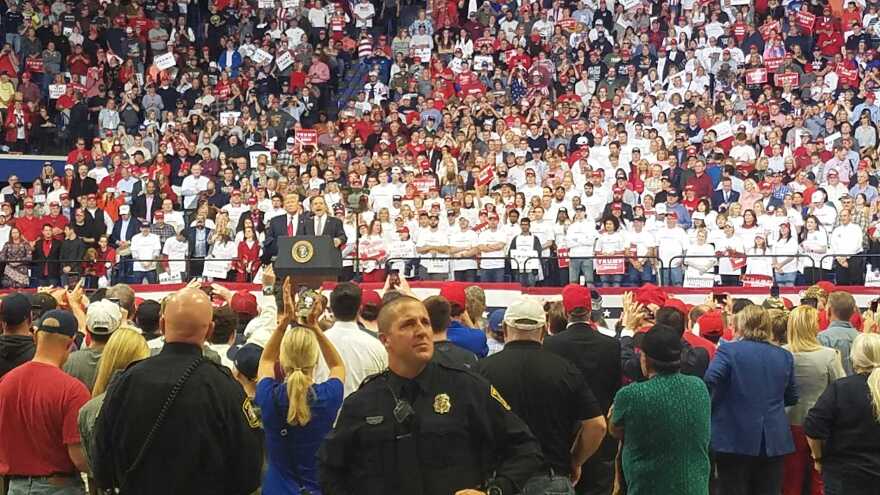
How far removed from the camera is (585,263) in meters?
19.4

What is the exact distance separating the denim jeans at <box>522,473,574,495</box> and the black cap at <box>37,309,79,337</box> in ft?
9.26

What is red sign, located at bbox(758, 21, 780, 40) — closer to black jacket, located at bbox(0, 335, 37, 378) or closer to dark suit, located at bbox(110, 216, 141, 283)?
dark suit, located at bbox(110, 216, 141, 283)

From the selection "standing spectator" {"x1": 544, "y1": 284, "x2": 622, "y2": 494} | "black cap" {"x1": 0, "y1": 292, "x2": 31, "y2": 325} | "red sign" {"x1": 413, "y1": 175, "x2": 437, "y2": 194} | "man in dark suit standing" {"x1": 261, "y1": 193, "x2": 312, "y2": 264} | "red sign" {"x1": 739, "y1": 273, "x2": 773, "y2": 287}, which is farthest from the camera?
"red sign" {"x1": 413, "y1": 175, "x2": 437, "y2": 194}

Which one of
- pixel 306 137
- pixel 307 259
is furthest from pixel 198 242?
pixel 307 259

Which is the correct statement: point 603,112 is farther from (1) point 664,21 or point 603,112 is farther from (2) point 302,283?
(2) point 302,283

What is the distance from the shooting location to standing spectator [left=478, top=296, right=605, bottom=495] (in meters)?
6.25

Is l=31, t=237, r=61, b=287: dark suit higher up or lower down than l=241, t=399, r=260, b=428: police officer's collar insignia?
higher up

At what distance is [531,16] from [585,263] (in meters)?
12.0

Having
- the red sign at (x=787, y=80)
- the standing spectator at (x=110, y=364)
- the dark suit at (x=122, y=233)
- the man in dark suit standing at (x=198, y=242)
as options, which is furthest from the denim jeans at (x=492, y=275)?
the standing spectator at (x=110, y=364)

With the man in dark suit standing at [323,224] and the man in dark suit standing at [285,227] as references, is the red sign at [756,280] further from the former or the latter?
the man in dark suit standing at [285,227]

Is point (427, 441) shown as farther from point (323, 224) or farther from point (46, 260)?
point (46, 260)

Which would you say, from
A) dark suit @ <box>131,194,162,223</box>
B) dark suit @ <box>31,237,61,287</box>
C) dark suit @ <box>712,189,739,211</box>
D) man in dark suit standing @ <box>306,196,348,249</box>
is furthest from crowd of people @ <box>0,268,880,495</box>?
dark suit @ <box>131,194,162,223</box>

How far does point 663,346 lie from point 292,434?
1950 millimetres

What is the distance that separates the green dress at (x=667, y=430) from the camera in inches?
243
